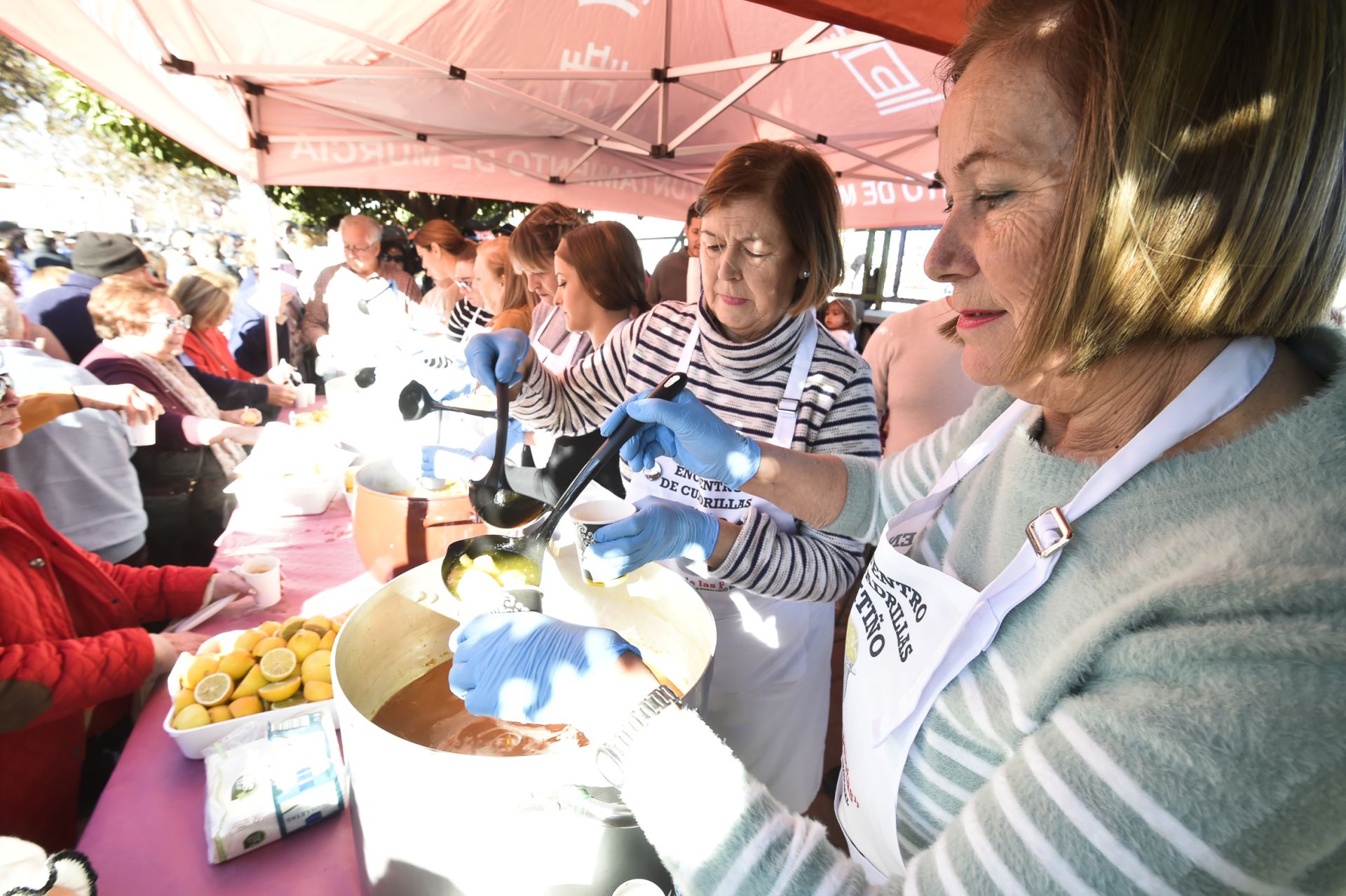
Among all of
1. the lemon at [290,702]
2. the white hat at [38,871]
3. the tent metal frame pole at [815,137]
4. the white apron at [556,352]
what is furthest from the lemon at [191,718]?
the tent metal frame pole at [815,137]

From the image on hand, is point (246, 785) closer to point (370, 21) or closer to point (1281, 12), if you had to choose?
point (1281, 12)

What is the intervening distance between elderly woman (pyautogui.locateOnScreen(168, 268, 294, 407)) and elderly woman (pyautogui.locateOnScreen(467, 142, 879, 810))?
2.43 m

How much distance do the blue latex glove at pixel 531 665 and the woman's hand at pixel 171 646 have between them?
3.43ft

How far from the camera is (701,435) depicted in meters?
1.33

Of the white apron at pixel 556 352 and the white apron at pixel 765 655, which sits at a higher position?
the white apron at pixel 556 352

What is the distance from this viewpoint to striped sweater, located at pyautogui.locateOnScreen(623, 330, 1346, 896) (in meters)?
0.42

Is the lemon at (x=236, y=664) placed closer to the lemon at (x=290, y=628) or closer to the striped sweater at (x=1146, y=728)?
the lemon at (x=290, y=628)

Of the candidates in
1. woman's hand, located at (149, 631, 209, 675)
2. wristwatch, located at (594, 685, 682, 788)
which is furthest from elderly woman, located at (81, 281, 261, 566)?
wristwatch, located at (594, 685, 682, 788)

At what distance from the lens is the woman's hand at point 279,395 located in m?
3.48

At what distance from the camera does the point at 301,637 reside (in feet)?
4.24

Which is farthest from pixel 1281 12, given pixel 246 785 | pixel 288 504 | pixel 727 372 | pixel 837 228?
pixel 288 504

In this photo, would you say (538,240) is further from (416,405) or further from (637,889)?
(637,889)

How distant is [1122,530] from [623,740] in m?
0.55

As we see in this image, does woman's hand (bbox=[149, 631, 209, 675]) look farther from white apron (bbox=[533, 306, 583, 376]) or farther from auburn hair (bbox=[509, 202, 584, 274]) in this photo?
auburn hair (bbox=[509, 202, 584, 274])
